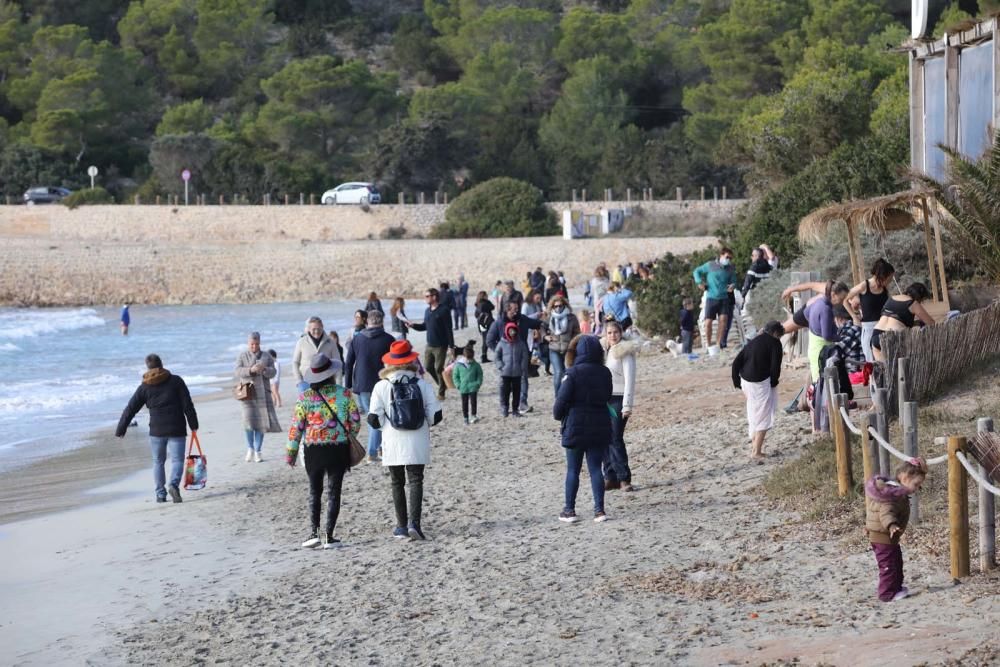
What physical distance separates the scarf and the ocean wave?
27358 mm

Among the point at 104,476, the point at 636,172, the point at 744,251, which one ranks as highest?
the point at 636,172

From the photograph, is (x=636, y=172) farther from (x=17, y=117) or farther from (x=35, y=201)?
(x=17, y=117)

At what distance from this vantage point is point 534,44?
283 feet

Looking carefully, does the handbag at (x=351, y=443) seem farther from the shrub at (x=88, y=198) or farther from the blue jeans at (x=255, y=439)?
the shrub at (x=88, y=198)

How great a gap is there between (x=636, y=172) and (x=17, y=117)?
4009 centimetres

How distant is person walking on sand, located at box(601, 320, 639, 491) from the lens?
33.9 ft

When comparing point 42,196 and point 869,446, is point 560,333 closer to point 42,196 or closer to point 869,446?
point 869,446

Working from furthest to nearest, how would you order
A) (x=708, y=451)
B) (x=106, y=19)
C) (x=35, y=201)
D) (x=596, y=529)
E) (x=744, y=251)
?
(x=106, y=19)
(x=35, y=201)
(x=744, y=251)
(x=708, y=451)
(x=596, y=529)

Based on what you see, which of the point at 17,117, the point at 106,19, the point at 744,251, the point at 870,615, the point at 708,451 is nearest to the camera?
the point at 870,615

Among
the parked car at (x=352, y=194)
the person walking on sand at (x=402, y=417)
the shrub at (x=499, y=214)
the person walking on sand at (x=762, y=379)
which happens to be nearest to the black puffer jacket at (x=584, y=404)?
the person walking on sand at (x=402, y=417)

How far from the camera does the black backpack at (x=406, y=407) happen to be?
29.3 feet

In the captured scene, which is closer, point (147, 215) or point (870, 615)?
point (870, 615)

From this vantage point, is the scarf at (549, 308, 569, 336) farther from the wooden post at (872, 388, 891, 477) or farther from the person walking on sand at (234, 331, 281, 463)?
the wooden post at (872, 388, 891, 477)

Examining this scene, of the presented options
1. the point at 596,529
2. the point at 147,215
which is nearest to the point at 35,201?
the point at 147,215
